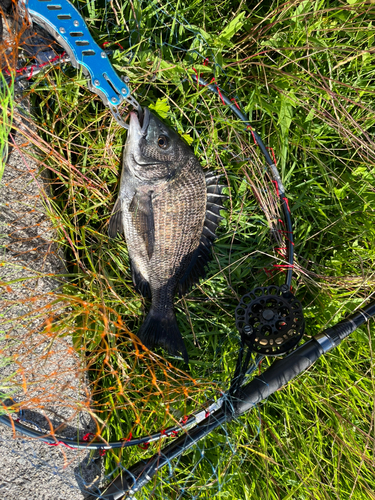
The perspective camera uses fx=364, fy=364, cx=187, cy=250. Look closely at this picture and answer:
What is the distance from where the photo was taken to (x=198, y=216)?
2.17 m

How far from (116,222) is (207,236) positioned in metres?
0.57

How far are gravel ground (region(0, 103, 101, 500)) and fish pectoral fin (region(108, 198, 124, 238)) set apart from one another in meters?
0.34

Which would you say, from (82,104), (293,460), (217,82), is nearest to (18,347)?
(82,104)

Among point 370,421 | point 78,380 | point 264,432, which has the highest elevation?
point 78,380

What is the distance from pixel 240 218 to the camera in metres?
2.33

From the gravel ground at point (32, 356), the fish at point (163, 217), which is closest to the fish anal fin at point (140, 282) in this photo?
the fish at point (163, 217)

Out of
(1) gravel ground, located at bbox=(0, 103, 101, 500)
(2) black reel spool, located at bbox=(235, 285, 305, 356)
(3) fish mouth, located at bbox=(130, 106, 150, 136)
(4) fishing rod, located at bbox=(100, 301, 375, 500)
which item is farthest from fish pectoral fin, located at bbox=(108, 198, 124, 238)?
(4) fishing rod, located at bbox=(100, 301, 375, 500)

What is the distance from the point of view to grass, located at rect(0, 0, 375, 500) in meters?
2.11

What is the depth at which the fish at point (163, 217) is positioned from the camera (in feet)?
6.62

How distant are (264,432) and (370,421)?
2.25 feet

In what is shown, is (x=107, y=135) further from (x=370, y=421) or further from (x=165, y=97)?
(x=370, y=421)

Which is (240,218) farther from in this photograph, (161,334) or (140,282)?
(161,334)

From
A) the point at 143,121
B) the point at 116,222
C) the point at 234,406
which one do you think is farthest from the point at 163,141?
the point at 234,406

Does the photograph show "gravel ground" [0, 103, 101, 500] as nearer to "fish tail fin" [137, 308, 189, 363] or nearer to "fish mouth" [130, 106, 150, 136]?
"fish tail fin" [137, 308, 189, 363]
